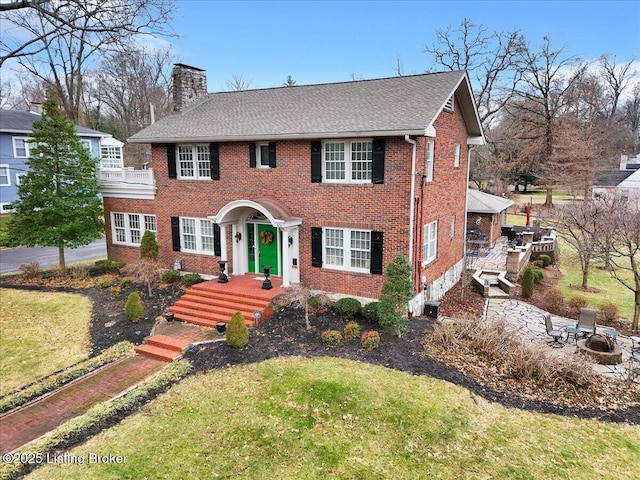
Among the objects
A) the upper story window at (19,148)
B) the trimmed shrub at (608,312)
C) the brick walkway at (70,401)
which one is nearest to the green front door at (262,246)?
the brick walkway at (70,401)

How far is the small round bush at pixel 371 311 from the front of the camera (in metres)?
13.0

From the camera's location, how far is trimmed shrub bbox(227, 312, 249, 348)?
1150 cm

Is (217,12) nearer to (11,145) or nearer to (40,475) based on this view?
(40,475)

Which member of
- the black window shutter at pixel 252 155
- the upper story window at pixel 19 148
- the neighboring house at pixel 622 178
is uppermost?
the upper story window at pixel 19 148

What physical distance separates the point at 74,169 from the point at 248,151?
909 centimetres

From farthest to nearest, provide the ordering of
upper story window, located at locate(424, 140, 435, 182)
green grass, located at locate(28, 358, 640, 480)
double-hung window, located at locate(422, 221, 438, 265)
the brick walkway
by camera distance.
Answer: double-hung window, located at locate(422, 221, 438, 265)
upper story window, located at locate(424, 140, 435, 182)
the brick walkway
green grass, located at locate(28, 358, 640, 480)

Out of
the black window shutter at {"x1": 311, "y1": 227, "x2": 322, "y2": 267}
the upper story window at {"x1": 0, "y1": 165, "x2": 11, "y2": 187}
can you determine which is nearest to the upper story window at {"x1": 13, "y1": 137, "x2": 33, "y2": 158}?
the upper story window at {"x1": 0, "y1": 165, "x2": 11, "y2": 187}

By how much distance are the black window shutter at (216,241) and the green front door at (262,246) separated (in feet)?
4.06

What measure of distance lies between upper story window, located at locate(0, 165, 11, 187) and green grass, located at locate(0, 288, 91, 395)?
65.3 feet

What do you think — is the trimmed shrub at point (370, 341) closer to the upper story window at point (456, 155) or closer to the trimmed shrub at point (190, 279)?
the trimmed shrub at point (190, 279)

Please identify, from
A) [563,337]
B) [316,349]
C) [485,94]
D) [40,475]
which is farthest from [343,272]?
[485,94]

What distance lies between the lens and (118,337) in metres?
13.0

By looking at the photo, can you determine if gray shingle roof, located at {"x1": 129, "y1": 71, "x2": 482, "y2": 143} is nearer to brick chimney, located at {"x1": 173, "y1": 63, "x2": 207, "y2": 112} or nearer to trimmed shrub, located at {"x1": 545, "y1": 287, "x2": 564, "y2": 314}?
brick chimney, located at {"x1": 173, "y1": 63, "x2": 207, "y2": 112}

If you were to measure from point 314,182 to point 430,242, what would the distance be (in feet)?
16.1
